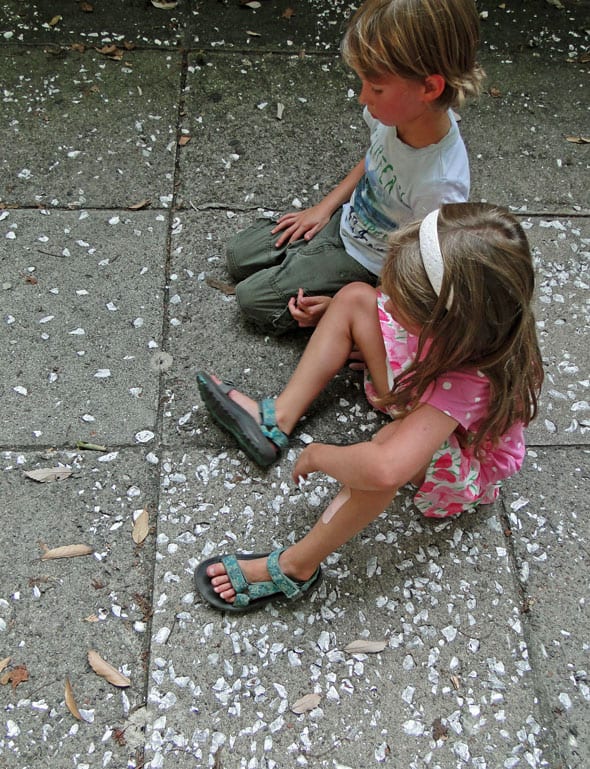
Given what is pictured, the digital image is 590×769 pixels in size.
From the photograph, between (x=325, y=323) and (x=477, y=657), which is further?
(x=325, y=323)

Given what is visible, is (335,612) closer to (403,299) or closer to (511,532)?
(511,532)

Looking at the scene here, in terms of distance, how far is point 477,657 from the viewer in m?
1.96

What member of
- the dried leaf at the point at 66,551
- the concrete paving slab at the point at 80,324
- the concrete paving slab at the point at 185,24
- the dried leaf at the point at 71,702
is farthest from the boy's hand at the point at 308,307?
the concrete paving slab at the point at 185,24

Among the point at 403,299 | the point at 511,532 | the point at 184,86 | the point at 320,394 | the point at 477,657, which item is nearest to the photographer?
the point at 403,299

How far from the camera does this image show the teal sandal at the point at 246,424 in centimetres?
219

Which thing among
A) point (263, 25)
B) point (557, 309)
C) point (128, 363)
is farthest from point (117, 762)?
point (263, 25)

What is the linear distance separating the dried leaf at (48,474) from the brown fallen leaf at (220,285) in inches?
33.1

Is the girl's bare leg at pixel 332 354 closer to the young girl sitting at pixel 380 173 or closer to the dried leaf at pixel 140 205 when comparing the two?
the young girl sitting at pixel 380 173

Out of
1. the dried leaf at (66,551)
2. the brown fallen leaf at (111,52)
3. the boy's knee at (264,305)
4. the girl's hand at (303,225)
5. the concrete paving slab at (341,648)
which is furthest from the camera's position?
the brown fallen leaf at (111,52)

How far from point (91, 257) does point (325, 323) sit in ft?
3.19

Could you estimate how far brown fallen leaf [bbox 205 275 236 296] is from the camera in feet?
8.68

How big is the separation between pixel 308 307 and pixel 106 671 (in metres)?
1.21

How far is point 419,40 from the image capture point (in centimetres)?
187

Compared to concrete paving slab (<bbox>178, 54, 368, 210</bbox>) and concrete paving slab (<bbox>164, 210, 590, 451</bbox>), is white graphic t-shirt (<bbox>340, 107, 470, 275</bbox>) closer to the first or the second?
concrete paving slab (<bbox>164, 210, 590, 451</bbox>)
